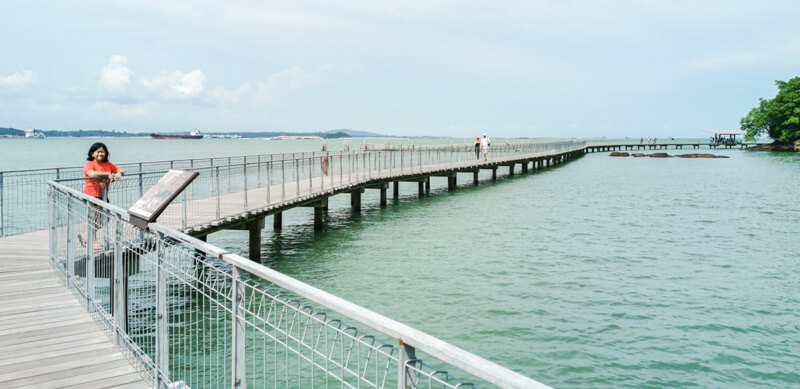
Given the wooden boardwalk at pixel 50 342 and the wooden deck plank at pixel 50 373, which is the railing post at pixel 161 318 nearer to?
the wooden boardwalk at pixel 50 342

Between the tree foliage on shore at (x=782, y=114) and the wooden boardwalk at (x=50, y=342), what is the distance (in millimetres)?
116841

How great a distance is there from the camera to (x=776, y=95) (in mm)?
107000

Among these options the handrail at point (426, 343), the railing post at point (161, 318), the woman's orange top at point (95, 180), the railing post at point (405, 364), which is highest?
the woman's orange top at point (95, 180)

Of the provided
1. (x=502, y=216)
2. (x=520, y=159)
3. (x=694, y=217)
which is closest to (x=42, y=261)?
(x=502, y=216)

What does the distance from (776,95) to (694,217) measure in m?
99.4

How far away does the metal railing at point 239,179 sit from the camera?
13.9m

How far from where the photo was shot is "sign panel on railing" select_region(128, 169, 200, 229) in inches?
196

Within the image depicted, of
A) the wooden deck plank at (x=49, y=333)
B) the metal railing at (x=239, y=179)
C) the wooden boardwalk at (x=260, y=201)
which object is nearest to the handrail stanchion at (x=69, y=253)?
the wooden deck plank at (x=49, y=333)

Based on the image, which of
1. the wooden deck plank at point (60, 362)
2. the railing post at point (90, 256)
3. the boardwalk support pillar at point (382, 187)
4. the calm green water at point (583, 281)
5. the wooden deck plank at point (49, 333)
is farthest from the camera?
the boardwalk support pillar at point (382, 187)

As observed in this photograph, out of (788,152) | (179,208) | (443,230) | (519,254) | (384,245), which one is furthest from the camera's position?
(788,152)

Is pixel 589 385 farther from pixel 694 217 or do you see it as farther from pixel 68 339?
pixel 694 217

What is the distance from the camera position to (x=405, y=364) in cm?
247

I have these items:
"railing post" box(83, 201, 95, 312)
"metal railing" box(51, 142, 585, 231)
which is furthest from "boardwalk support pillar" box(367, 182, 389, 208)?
"railing post" box(83, 201, 95, 312)

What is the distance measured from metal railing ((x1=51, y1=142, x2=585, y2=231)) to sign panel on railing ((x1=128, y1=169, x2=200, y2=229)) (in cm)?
78
